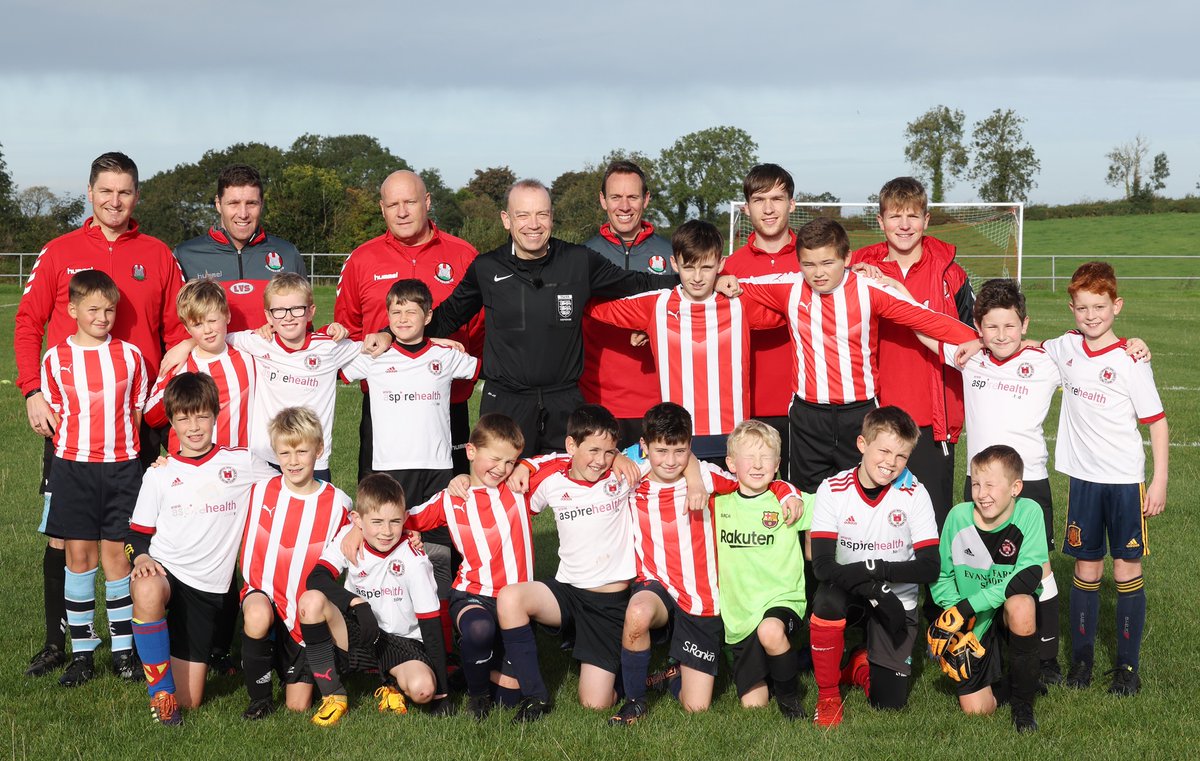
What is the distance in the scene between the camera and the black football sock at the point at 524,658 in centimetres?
449

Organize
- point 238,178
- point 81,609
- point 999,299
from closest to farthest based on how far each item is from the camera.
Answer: point 999,299
point 81,609
point 238,178

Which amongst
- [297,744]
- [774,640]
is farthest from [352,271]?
[774,640]

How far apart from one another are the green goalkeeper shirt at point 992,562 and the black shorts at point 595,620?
1.42 m

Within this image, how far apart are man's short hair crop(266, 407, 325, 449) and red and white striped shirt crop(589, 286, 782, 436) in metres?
1.74

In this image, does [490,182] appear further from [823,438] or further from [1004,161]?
[823,438]

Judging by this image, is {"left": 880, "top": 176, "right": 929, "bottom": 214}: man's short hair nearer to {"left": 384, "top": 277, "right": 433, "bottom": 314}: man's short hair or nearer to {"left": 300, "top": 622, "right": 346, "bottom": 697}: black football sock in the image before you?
{"left": 384, "top": 277, "right": 433, "bottom": 314}: man's short hair

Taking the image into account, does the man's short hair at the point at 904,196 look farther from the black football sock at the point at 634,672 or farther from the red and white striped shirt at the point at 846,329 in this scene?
the black football sock at the point at 634,672

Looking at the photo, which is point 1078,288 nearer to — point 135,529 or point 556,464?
point 556,464

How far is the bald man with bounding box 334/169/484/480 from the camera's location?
5.84 metres

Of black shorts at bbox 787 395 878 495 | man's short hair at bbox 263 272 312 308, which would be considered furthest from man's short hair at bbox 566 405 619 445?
man's short hair at bbox 263 272 312 308

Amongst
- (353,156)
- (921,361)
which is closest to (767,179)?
(921,361)

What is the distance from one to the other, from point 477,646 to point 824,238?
2.49 m

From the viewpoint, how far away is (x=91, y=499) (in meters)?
4.94

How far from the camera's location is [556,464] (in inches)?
189
